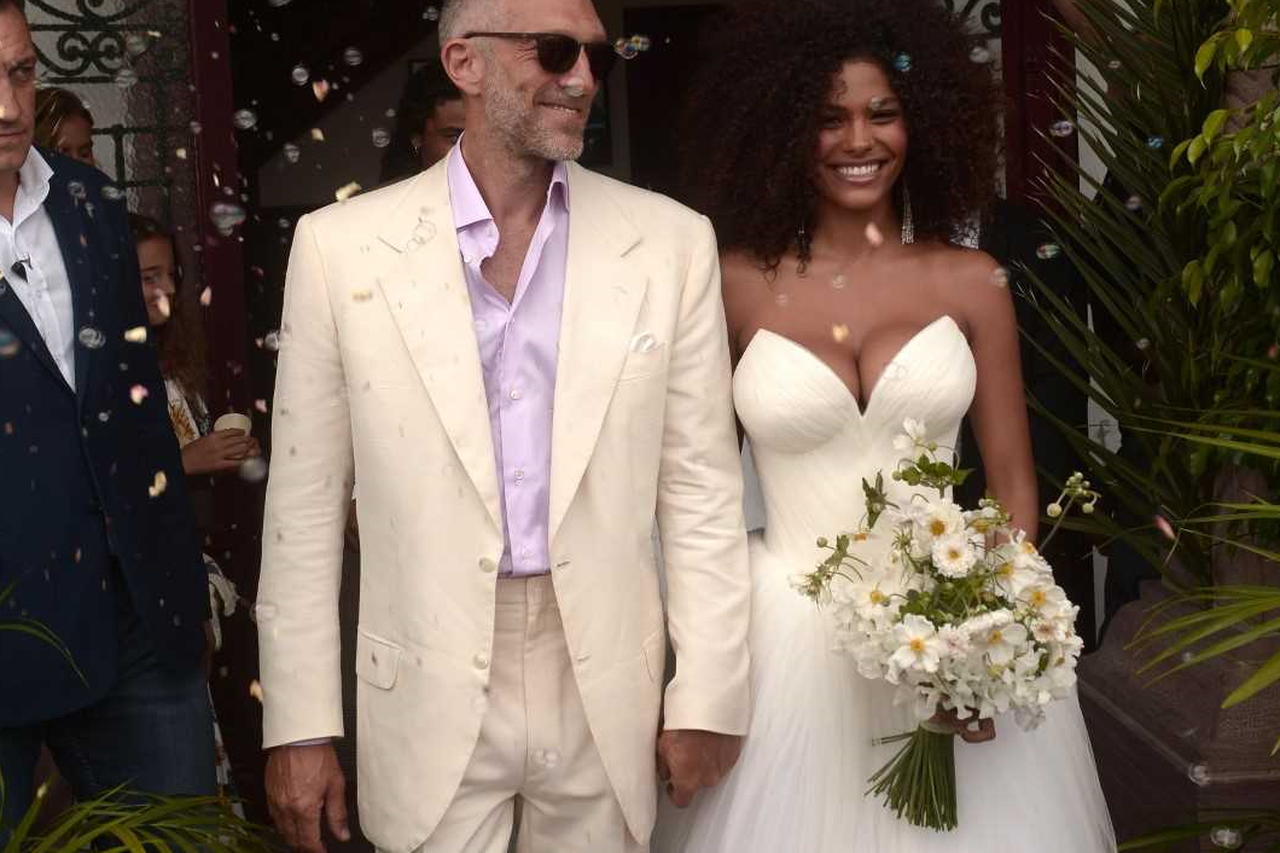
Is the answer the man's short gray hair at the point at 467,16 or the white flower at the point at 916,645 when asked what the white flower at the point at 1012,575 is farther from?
the man's short gray hair at the point at 467,16

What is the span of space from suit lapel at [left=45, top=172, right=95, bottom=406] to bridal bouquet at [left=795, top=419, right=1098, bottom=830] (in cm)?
127

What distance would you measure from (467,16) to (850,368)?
977 mm

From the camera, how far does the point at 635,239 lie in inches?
121

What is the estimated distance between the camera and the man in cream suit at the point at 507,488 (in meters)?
2.97

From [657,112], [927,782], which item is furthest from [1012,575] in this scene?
[657,112]

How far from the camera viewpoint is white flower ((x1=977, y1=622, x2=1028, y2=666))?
9.60ft

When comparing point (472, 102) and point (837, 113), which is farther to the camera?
point (837, 113)

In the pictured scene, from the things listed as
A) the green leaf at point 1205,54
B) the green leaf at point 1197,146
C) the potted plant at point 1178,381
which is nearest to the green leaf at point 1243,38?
the green leaf at point 1205,54

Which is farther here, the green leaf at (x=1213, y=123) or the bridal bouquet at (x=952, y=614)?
the green leaf at (x=1213, y=123)

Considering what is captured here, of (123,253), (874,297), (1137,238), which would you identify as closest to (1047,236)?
(1137,238)

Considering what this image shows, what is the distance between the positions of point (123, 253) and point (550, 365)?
0.85 metres

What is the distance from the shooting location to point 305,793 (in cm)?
305

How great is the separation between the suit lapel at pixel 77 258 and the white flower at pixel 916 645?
141 centimetres

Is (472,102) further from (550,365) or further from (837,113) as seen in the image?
(837,113)
